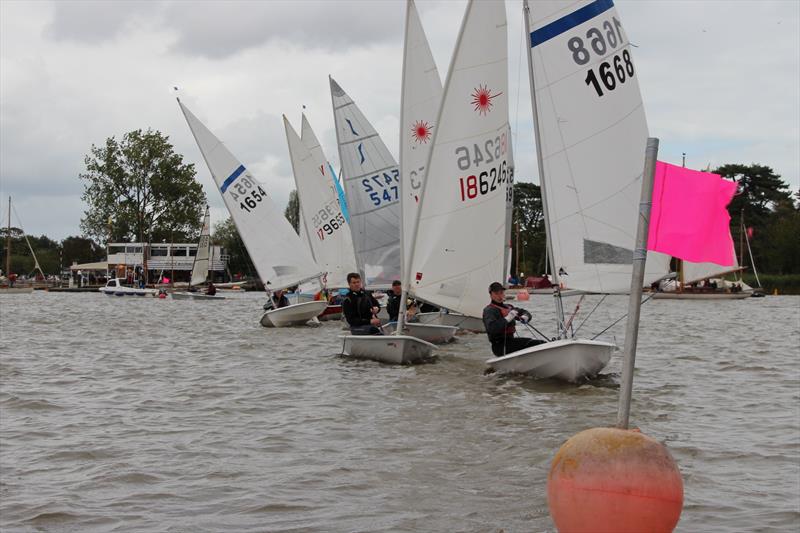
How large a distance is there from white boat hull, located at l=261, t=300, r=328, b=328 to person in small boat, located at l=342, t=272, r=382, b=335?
812 cm

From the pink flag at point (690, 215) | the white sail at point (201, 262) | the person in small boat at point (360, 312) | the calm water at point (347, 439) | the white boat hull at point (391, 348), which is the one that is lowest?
the calm water at point (347, 439)

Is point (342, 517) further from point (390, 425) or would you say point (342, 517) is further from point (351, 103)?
point (351, 103)

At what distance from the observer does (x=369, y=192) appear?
23.6m

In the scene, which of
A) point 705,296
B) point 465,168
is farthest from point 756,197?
point 465,168

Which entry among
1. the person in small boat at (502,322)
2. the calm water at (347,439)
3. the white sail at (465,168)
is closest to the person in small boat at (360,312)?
the calm water at (347,439)

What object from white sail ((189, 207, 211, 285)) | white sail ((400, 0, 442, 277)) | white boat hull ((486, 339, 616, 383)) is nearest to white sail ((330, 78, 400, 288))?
white sail ((400, 0, 442, 277))

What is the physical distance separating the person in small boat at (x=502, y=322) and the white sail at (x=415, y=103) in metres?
5.18

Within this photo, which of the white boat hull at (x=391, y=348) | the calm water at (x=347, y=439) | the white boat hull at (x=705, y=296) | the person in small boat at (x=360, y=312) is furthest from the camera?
the white boat hull at (x=705, y=296)

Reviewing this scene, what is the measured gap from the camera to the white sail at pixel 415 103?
706 inches

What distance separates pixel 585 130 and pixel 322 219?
16.7 meters

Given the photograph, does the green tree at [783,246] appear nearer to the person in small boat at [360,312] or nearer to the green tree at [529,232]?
the green tree at [529,232]

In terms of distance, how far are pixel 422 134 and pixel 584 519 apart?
48.7ft

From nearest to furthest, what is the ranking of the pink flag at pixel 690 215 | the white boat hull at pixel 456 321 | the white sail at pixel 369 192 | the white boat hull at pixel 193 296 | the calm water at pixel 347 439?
the pink flag at pixel 690 215 → the calm water at pixel 347 439 → the white boat hull at pixel 456 321 → the white sail at pixel 369 192 → the white boat hull at pixel 193 296

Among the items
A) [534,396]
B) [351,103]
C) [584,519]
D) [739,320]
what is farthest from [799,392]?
[739,320]
